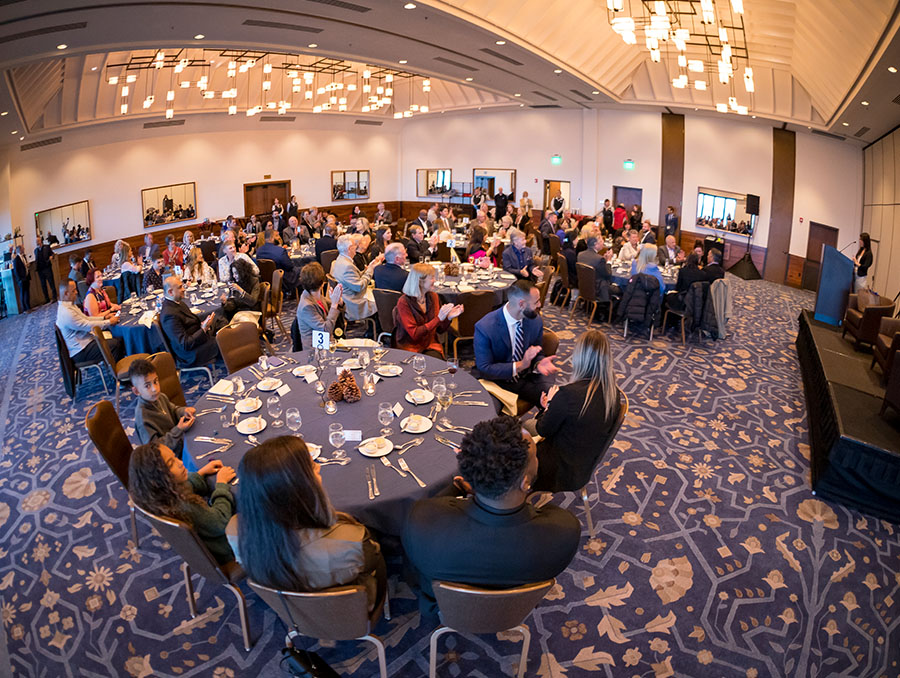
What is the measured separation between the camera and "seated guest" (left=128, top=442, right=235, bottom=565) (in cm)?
293

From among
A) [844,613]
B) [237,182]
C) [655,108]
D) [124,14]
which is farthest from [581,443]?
[237,182]

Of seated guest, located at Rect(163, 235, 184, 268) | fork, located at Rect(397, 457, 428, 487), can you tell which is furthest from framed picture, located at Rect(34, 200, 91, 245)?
fork, located at Rect(397, 457, 428, 487)

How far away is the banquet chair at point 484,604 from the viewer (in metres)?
2.45

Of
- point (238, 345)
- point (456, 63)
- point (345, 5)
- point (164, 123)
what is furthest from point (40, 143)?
point (238, 345)

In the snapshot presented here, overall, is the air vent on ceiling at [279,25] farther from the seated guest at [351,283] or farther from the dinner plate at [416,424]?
the dinner plate at [416,424]

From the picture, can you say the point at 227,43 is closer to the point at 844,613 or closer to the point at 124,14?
the point at 124,14

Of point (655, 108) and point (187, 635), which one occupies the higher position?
point (655, 108)

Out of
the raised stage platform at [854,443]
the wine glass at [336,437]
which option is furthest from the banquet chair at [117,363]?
the raised stage platform at [854,443]

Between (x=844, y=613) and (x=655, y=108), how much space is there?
1550 centimetres

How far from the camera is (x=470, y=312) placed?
7027 millimetres

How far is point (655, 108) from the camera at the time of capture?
1645cm

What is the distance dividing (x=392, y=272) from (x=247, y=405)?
3.35 metres

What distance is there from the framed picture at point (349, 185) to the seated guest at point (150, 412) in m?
19.7

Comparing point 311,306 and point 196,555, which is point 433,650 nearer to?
point 196,555
